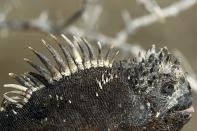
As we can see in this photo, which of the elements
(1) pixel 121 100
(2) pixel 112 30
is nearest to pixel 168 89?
(1) pixel 121 100

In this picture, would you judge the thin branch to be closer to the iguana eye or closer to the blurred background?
the iguana eye

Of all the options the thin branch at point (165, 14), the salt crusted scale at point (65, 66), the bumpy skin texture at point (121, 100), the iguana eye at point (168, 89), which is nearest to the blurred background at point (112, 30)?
the thin branch at point (165, 14)

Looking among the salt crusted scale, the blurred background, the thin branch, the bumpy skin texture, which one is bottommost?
the bumpy skin texture

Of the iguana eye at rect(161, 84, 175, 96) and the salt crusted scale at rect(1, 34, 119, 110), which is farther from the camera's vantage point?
the salt crusted scale at rect(1, 34, 119, 110)

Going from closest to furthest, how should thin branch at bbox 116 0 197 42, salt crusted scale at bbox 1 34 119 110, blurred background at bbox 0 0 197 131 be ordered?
1. salt crusted scale at bbox 1 34 119 110
2. thin branch at bbox 116 0 197 42
3. blurred background at bbox 0 0 197 131

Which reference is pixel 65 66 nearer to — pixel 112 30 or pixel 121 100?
pixel 121 100

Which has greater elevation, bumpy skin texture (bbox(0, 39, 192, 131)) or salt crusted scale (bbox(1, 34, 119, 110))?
salt crusted scale (bbox(1, 34, 119, 110))

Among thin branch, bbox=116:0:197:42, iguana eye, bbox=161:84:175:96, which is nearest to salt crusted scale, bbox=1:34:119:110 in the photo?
iguana eye, bbox=161:84:175:96

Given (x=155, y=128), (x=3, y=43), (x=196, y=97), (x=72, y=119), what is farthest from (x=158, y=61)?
(x=3, y=43)
